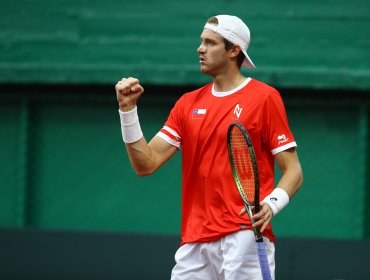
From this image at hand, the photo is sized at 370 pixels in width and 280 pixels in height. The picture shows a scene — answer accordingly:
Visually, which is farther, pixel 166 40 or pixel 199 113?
pixel 166 40

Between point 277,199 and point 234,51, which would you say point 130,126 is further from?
point 277,199

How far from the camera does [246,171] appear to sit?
202 inches

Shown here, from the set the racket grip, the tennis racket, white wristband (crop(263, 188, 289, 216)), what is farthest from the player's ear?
the racket grip

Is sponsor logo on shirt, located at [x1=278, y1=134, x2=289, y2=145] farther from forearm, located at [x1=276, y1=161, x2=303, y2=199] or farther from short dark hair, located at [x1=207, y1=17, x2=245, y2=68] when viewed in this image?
short dark hair, located at [x1=207, y1=17, x2=245, y2=68]

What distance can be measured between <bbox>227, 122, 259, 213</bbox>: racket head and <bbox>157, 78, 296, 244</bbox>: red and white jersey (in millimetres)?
64

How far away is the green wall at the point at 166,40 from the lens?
29.3 ft

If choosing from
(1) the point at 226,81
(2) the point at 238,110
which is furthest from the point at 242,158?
(1) the point at 226,81

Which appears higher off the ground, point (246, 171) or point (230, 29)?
point (230, 29)

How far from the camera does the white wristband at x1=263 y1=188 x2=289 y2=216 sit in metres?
4.93

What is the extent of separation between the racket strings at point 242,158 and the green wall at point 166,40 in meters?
3.71

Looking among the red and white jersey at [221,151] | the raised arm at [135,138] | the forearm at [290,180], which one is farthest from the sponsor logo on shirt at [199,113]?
the forearm at [290,180]

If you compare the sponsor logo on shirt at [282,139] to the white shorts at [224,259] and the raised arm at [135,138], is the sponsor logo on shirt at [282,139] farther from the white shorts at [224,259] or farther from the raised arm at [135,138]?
the raised arm at [135,138]

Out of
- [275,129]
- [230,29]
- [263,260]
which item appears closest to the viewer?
[263,260]

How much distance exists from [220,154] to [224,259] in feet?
1.81
